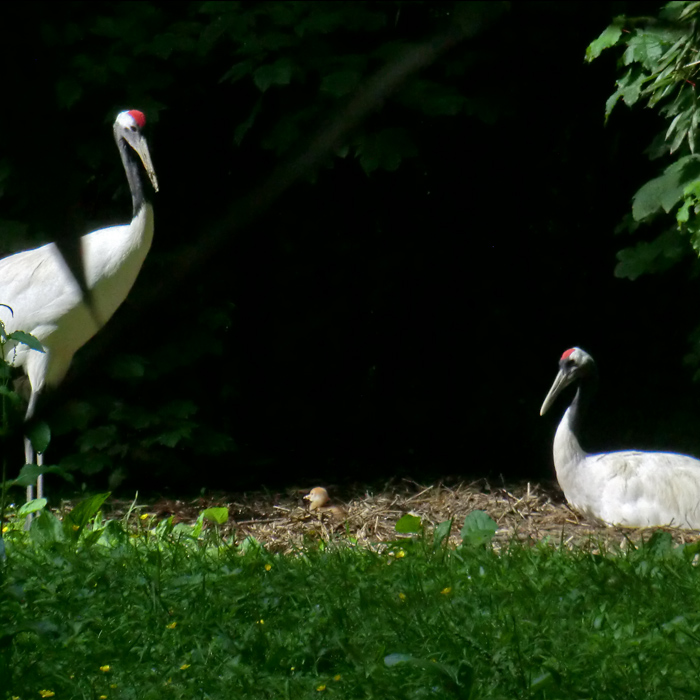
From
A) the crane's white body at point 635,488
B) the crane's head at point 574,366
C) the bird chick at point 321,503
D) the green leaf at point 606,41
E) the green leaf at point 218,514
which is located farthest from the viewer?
the crane's head at point 574,366

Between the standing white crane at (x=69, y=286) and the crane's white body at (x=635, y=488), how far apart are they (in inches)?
94.1

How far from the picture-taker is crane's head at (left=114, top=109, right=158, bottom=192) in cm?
509

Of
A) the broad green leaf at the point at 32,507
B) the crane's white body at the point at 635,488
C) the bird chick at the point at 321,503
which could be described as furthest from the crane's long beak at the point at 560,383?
the broad green leaf at the point at 32,507

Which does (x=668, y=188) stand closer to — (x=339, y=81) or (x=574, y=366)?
(x=574, y=366)

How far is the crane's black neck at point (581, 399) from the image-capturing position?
5.51m

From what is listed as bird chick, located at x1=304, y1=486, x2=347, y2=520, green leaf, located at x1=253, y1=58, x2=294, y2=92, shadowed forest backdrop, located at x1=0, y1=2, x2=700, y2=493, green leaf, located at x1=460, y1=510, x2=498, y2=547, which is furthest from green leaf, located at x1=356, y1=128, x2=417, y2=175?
bird chick, located at x1=304, y1=486, x2=347, y2=520

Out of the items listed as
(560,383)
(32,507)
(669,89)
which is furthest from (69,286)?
(669,89)

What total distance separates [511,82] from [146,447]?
295 cm

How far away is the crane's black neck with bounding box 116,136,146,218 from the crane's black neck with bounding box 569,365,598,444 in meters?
2.45

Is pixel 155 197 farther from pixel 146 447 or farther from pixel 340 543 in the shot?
pixel 340 543

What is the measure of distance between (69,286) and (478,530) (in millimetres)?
2449

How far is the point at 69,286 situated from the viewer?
5195 mm

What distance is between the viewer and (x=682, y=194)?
427cm

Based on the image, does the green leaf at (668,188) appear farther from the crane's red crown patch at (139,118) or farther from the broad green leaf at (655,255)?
the crane's red crown patch at (139,118)
